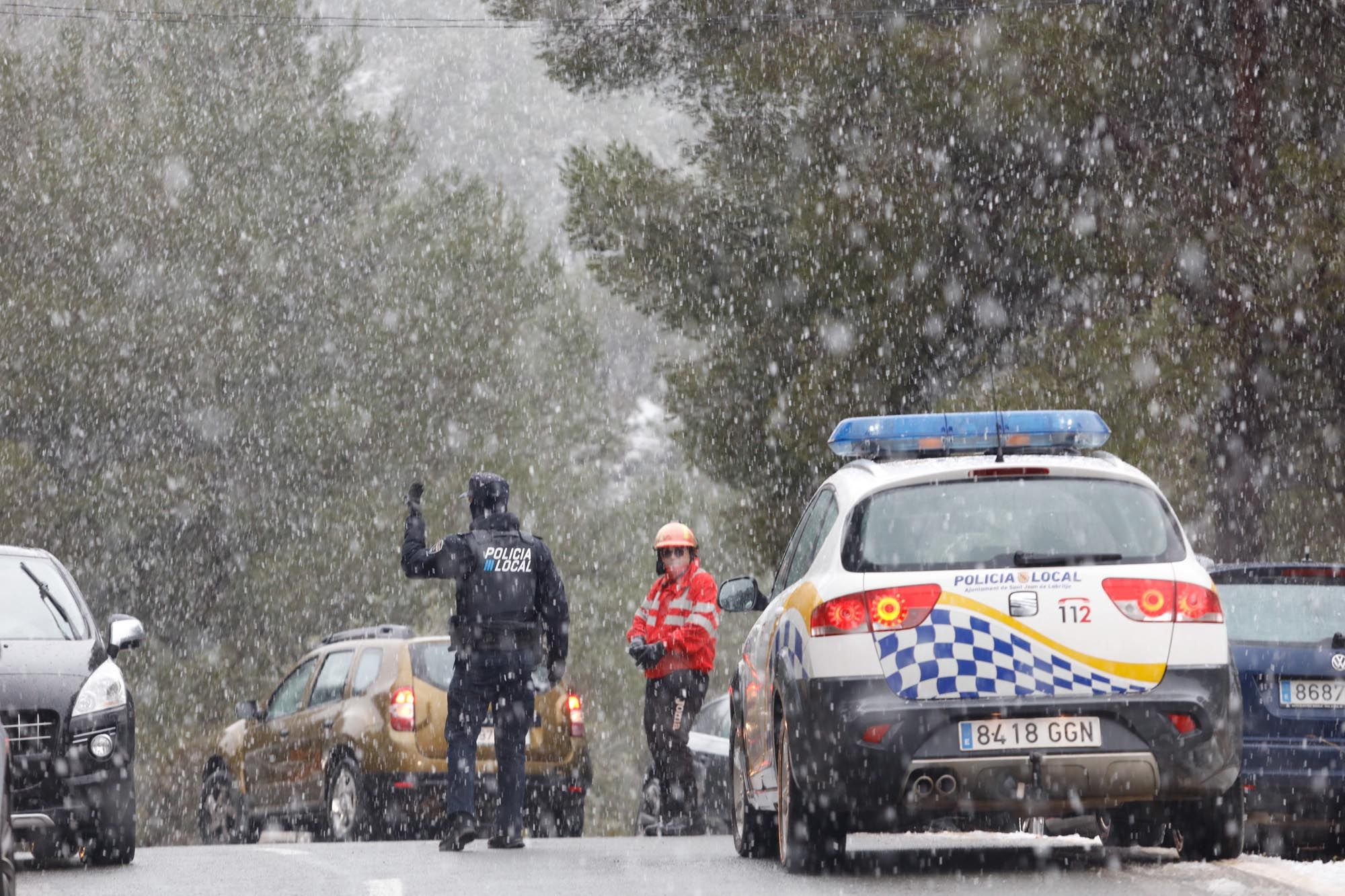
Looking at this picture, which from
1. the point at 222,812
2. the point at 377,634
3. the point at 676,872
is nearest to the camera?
the point at 676,872

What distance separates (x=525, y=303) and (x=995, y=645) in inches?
1271

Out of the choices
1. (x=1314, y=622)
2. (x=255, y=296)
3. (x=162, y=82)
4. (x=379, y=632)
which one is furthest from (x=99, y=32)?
(x=1314, y=622)

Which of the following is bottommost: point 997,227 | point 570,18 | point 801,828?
point 801,828

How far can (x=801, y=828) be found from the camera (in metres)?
8.80

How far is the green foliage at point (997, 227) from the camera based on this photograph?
64.2ft

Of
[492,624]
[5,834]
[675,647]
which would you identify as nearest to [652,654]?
[675,647]

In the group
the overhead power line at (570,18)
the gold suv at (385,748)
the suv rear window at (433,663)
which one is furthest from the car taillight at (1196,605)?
the overhead power line at (570,18)

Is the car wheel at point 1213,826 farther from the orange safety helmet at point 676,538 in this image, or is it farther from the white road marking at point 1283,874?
the orange safety helmet at point 676,538

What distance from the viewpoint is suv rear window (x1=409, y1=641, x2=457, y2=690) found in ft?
51.3

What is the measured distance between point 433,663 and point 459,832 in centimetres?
413

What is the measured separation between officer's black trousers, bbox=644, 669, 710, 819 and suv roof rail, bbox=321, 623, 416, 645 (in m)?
3.02

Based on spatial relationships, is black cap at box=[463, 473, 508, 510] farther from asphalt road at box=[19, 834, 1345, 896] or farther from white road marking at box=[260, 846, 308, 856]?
white road marking at box=[260, 846, 308, 856]

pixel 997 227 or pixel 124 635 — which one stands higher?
pixel 997 227

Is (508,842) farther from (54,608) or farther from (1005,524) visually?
(1005,524)
